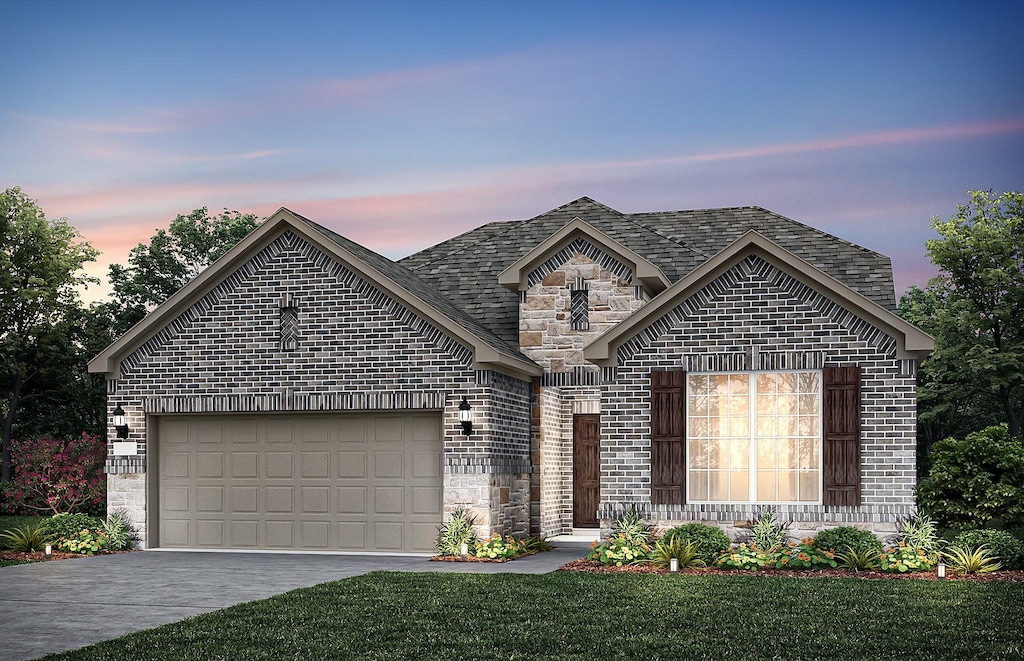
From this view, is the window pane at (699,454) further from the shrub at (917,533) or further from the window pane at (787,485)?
the shrub at (917,533)

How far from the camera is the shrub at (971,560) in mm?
15055

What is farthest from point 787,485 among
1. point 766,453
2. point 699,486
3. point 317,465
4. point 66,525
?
point 66,525

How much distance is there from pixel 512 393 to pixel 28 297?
1919 cm

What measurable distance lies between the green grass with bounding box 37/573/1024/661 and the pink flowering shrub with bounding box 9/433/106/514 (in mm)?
15115

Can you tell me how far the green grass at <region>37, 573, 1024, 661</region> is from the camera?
9.63m

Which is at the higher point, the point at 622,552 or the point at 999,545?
the point at 999,545

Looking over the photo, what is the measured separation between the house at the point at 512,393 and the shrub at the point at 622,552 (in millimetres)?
736

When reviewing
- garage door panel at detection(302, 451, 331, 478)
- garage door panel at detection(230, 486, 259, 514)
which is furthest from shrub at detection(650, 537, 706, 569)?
garage door panel at detection(230, 486, 259, 514)

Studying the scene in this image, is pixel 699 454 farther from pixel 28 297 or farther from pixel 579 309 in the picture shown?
pixel 28 297

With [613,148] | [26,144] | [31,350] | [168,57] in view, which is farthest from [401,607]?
[31,350]

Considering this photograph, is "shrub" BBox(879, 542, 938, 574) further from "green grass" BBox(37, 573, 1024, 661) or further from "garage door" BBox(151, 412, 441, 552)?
"garage door" BBox(151, 412, 441, 552)

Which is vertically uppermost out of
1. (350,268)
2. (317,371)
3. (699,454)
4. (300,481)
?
(350,268)

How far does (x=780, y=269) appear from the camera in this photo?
17188 millimetres

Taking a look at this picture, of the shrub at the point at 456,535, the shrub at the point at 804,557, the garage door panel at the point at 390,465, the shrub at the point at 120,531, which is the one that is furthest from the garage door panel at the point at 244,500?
the shrub at the point at 804,557
